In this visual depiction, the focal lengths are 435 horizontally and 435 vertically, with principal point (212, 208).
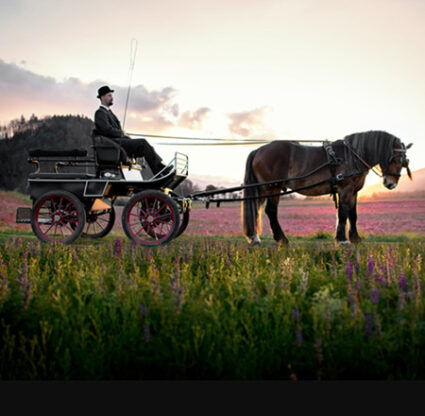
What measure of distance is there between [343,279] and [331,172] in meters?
4.33

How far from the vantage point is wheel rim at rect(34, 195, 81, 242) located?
25.1 ft

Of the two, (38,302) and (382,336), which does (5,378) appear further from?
(382,336)

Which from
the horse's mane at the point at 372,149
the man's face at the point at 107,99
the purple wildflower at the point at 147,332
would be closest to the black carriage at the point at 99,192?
the man's face at the point at 107,99

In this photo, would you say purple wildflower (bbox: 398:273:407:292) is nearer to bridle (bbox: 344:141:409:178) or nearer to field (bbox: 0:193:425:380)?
field (bbox: 0:193:425:380)

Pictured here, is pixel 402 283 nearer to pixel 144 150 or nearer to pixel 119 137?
pixel 144 150

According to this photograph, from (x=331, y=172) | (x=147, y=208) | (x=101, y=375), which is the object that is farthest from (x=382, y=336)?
(x=331, y=172)

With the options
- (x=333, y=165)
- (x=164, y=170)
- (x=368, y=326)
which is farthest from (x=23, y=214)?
(x=368, y=326)

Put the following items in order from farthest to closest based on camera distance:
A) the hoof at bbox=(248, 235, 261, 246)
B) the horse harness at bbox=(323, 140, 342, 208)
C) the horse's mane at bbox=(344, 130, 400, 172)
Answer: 1. the horse's mane at bbox=(344, 130, 400, 172)
2. the horse harness at bbox=(323, 140, 342, 208)
3. the hoof at bbox=(248, 235, 261, 246)

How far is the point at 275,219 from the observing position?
8383 millimetres

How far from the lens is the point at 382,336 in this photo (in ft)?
9.78

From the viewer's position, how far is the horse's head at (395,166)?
8.38m

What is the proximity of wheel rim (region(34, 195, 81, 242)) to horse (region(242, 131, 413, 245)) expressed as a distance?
10.3ft

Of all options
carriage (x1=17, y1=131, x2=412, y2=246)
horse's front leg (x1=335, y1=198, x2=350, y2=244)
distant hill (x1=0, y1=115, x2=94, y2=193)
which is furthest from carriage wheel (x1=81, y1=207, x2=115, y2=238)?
distant hill (x1=0, y1=115, x2=94, y2=193)

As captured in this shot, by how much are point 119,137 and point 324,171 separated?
387 cm
